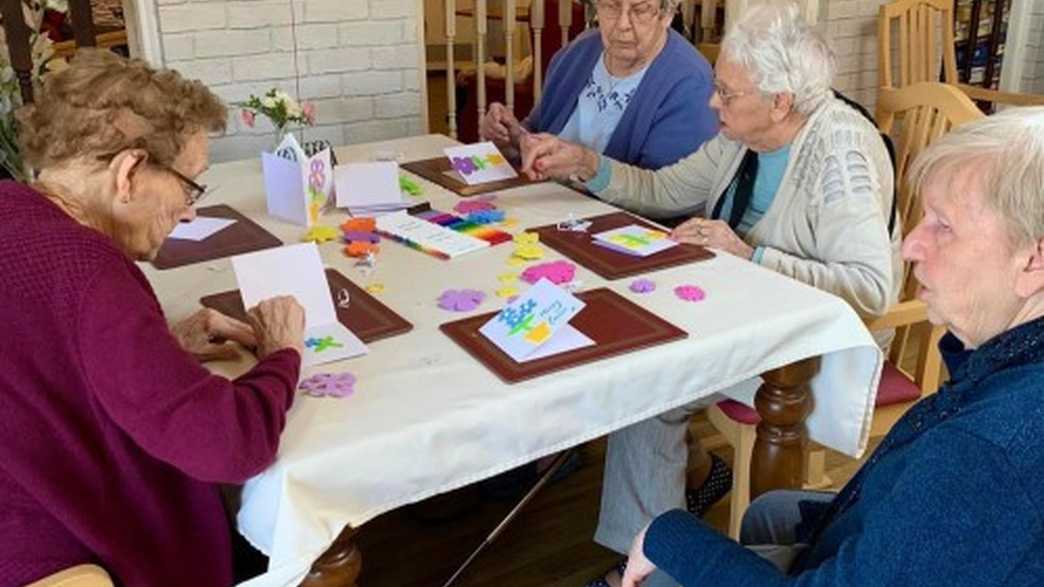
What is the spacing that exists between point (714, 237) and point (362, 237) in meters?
0.65

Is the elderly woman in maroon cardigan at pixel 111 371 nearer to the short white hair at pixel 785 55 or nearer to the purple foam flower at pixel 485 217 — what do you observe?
the purple foam flower at pixel 485 217

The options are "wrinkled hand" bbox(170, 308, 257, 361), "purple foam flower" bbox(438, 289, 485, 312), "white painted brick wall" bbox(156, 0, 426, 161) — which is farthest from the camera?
"white painted brick wall" bbox(156, 0, 426, 161)

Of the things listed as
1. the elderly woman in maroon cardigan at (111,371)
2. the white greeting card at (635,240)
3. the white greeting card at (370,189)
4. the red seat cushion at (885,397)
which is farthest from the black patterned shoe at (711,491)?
the elderly woman in maroon cardigan at (111,371)

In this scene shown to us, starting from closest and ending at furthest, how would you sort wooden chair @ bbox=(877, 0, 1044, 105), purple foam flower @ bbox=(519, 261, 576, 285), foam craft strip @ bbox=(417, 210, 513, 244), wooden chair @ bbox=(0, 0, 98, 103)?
1. purple foam flower @ bbox=(519, 261, 576, 285)
2. foam craft strip @ bbox=(417, 210, 513, 244)
3. wooden chair @ bbox=(0, 0, 98, 103)
4. wooden chair @ bbox=(877, 0, 1044, 105)

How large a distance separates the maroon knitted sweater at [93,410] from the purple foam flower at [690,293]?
2.22 feet

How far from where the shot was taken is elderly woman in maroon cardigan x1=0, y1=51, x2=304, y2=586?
1042 millimetres

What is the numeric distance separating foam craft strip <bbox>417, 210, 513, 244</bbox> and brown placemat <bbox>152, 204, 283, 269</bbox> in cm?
30

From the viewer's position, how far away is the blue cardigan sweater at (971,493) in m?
0.86

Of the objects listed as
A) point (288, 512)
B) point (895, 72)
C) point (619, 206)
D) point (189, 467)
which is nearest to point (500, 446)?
point (288, 512)

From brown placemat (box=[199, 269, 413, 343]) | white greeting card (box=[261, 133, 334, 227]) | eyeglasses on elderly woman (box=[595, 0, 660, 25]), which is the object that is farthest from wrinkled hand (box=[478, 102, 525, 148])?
brown placemat (box=[199, 269, 413, 343])

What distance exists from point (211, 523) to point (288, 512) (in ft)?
0.51

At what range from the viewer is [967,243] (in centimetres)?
104

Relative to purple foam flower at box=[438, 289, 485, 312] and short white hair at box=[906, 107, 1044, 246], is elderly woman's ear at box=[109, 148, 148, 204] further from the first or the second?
short white hair at box=[906, 107, 1044, 246]

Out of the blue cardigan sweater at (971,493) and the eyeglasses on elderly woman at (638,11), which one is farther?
the eyeglasses on elderly woman at (638,11)
